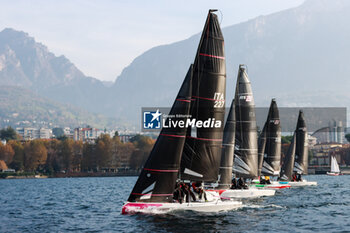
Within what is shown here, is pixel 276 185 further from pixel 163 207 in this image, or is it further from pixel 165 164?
pixel 163 207

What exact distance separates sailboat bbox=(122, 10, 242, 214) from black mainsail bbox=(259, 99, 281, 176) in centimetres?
3351

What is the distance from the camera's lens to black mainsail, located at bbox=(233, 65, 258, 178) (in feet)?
187

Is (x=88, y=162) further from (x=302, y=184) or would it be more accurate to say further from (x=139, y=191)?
(x=139, y=191)

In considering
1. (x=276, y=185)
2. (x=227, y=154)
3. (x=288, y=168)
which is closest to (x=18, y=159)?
(x=288, y=168)

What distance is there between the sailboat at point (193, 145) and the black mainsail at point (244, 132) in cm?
1687

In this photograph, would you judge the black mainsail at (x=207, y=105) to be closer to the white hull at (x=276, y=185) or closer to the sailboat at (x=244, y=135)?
the sailboat at (x=244, y=135)

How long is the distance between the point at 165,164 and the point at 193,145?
2.70m

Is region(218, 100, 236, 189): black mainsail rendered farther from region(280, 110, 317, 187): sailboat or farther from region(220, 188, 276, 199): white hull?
region(280, 110, 317, 187): sailboat

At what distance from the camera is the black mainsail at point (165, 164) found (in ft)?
122

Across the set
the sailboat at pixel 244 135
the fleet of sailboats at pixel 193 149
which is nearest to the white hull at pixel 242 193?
the sailboat at pixel 244 135

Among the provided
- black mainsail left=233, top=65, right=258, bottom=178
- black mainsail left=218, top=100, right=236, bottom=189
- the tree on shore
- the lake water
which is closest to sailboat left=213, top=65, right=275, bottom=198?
black mainsail left=233, top=65, right=258, bottom=178

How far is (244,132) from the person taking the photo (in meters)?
58.0

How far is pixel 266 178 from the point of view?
68.3 metres

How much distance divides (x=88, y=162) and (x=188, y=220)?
164939 millimetres
